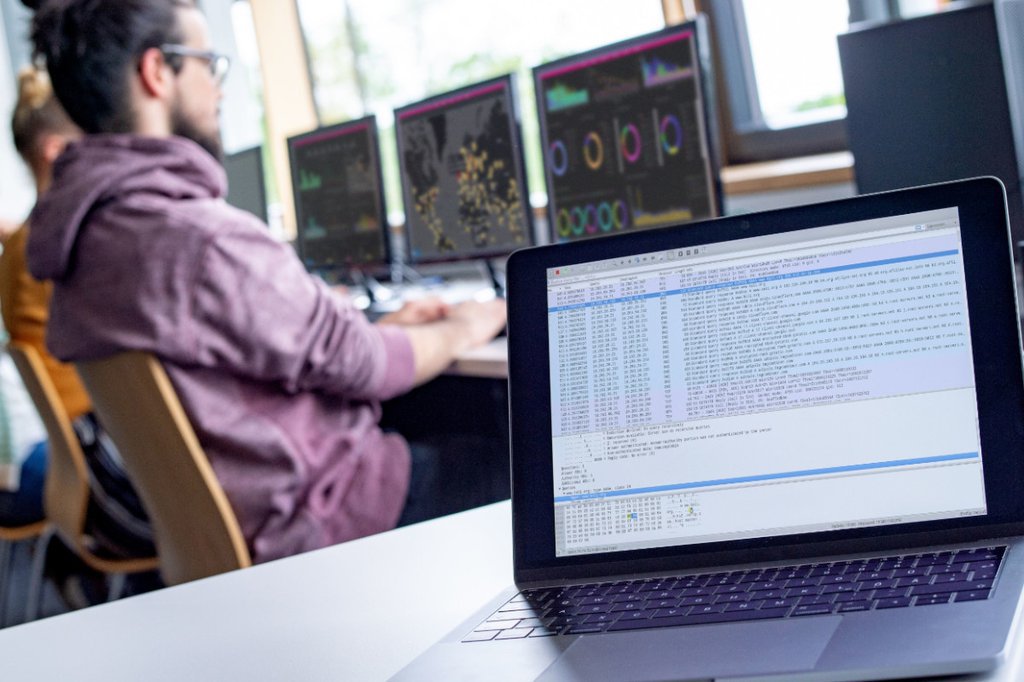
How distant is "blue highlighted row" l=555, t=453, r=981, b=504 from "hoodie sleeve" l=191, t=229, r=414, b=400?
106 cm

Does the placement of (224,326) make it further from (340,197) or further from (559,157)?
(340,197)

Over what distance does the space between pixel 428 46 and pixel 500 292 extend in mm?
1901

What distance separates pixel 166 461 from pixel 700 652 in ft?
4.10

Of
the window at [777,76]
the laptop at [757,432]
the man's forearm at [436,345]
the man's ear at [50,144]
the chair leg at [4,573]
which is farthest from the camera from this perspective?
the chair leg at [4,573]

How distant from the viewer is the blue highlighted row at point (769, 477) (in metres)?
0.75

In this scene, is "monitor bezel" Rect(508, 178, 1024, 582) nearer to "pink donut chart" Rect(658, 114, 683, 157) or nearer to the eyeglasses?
"pink donut chart" Rect(658, 114, 683, 157)

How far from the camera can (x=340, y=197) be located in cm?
306

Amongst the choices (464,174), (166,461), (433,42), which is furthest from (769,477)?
(433,42)

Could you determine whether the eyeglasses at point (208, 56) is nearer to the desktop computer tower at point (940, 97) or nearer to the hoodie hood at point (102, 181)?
the hoodie hood at point (102, 181)

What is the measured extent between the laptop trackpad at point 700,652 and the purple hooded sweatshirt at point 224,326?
1.21m

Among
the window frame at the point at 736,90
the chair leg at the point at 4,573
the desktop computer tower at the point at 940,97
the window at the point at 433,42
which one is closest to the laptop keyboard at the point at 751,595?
the desktop computer tower at the point at 940,97

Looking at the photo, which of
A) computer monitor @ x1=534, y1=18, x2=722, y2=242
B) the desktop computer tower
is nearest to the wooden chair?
computer monitor @ x1=534, y1=18, x2=722, y2=242

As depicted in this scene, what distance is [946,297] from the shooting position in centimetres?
77

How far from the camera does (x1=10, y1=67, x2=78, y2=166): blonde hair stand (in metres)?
3.19
